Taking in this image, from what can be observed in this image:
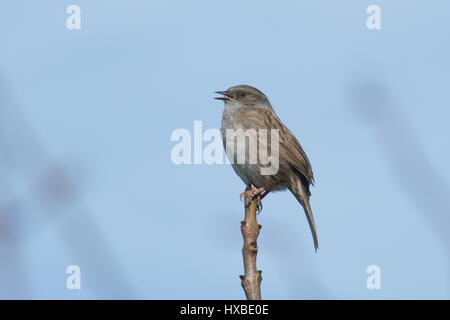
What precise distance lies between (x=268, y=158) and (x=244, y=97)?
1183mm

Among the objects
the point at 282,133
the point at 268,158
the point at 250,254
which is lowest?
the point at 250,254

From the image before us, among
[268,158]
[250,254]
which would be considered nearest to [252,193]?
[268,158]

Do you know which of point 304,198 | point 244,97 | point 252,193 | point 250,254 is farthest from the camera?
point 244,97

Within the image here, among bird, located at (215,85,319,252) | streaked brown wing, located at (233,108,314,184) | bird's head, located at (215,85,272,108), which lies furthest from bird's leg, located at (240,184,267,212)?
bird's head, located at (215,85,272,108)

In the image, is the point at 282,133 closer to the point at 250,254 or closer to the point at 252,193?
the point at 252,193

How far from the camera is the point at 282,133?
777 cm

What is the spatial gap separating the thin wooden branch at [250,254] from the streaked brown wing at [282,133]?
2905mm

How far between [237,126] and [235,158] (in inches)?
20.6

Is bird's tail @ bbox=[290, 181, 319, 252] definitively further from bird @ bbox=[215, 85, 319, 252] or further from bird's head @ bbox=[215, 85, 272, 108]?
bird's head @ bbox=[215, 85, 272, 108]

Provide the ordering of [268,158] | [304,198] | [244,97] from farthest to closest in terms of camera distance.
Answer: [244,97] → [304,198] → [268,158]

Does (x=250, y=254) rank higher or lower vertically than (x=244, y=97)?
lower

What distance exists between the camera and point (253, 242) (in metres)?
3.86

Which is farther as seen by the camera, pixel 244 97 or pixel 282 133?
pixel 244 97
